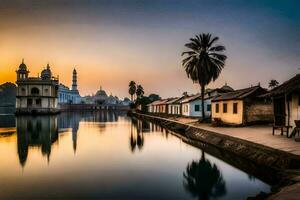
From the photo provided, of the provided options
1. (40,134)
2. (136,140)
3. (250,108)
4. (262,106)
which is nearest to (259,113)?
(262,106)

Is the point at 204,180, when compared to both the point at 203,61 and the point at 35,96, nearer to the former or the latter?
the point at 203,61

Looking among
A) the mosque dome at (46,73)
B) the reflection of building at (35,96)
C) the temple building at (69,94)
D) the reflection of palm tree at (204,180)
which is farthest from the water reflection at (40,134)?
the temple building at (69,94)

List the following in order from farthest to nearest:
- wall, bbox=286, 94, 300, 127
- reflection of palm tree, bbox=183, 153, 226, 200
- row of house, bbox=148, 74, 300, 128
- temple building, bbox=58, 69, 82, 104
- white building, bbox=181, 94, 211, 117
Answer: temple building, bbox=58, 69, 82, 104, white building, bbox=181, 94, 211, 117, row of house, bbox=148, 74, 300, 128, wall, bbox=286, 94, 300, 127, reflection of palm tree, bbox=183, 153, 226, 200

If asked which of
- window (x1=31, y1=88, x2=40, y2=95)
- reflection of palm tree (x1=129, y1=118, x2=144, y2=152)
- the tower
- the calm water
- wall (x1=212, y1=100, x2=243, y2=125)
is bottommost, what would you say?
reflection of palm tree (x1=129, y1=118, x2=144, y2=152)

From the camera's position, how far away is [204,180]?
45.5 ft

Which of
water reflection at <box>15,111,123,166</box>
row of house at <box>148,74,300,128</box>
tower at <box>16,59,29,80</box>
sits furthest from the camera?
tower at <box>16,59,29,80</box>

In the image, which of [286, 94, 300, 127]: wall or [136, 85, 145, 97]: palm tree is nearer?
[286, 94, 300, 127]: wall

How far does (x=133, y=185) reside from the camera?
12.6 metres

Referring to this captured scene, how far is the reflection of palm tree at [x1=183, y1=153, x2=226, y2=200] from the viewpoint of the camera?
11637 millimetres

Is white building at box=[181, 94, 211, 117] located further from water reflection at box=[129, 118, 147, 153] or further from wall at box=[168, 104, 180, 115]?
water reflection at box=[129, 118, 147, 153]

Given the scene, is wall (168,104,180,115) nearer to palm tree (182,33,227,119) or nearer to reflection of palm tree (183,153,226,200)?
Result: palm tree (182,33,227,119)

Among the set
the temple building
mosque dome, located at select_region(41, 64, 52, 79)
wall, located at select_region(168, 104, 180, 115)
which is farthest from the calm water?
the temple building

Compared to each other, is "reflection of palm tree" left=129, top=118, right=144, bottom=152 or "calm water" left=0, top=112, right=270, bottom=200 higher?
"calm water" left=0, top=112, right=270, bottom=200

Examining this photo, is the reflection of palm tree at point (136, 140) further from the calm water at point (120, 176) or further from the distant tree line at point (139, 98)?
the distant tree line at point (139, 98)
